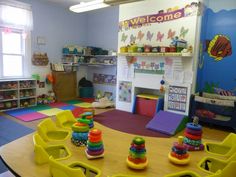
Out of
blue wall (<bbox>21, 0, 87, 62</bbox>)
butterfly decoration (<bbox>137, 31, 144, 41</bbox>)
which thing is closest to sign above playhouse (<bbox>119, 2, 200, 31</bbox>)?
butterfly decoration (<bbox>137, 31, 144, 41</bbox>)

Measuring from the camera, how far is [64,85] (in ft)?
20.2

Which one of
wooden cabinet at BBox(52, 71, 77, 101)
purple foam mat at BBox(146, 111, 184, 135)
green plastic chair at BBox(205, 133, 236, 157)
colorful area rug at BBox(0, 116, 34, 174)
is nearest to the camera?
green plastic chair at BBox(205, 133, 236, 157)

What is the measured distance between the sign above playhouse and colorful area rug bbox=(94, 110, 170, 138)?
6.84 feet

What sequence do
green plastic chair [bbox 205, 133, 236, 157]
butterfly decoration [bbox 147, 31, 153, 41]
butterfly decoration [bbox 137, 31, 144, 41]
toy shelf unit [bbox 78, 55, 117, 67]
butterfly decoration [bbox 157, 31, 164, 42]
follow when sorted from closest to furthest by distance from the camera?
1. green plastic chair [bbox 205, 133, 236, 157]
2. butterfly decoration [bbox 157, 31, 164, 42]
3. butterfly decoration [bbox 147, 31, 153, 41]
4. butterfly decoration [bbox 137, 31, 144, 41]
5. toy shelf unit [bbox 78, 55, 117, 67]

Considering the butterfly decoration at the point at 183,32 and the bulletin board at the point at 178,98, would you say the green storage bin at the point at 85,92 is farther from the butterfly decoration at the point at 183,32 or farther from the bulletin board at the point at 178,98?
the butterfly decoration at the point at 183,32

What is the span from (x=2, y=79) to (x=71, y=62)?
6.67 ft

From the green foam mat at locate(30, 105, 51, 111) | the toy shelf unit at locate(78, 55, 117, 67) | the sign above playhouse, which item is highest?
the sign above playhouse

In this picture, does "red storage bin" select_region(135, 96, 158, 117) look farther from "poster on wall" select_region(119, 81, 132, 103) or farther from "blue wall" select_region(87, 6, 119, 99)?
"blue wall" select_region(87, 6, 119, 99)

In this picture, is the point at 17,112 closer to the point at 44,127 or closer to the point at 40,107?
the point at 40,107

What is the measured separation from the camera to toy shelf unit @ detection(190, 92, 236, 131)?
3768 millimetres

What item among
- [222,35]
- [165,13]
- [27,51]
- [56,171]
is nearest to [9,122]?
[27,51]

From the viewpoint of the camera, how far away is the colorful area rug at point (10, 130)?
130 inches

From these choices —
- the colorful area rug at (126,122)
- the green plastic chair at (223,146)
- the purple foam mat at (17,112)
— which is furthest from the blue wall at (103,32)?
the green plastic chair at (223,146)

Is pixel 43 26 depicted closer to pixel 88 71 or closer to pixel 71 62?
pixel 71 62
